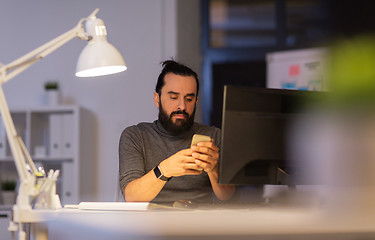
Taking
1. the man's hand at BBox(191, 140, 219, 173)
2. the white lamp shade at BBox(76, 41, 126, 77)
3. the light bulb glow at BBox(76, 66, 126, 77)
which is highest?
the white lamp shade at BBox(76, 41, 126, 77)

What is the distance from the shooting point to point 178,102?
2.38 m

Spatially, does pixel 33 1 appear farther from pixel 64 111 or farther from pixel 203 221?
pixel 203 221

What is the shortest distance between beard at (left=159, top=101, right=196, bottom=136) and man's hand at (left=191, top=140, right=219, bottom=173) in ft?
1.72

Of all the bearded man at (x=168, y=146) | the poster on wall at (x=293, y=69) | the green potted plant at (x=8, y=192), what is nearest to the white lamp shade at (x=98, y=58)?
the bearded man at (x=168, y=146)

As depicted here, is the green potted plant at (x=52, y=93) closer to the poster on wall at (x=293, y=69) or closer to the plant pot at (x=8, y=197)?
Answer: the plant pot at (x=8, y=197)

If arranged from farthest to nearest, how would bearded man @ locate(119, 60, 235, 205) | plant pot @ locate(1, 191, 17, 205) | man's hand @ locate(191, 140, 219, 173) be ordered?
plant pot @ locate(1, 191, 17, 205)
bearded man @ locate(119, 60, 235, 205)
man's hand @ locate(191, 140, 219, 173)

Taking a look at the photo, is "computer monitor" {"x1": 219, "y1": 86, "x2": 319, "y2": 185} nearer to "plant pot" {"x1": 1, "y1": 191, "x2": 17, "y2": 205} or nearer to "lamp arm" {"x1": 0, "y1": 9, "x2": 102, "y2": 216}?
"lamp arm" {"x1": 0, "y1": 9, "x2": 102, "y2": 216}

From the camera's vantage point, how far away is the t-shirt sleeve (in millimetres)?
2260

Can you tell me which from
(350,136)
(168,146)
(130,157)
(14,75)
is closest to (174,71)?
(168,146)

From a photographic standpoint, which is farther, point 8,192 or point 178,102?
point 8,192

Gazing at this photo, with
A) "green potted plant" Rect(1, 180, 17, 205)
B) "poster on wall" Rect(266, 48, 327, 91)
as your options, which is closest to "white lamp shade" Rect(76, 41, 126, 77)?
"green potted plant" Rect(1, 180, 17, 205)

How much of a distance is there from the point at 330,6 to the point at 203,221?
4775 millimetres

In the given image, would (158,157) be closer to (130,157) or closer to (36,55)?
(130,157)

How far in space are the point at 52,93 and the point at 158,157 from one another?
245 centimetres
